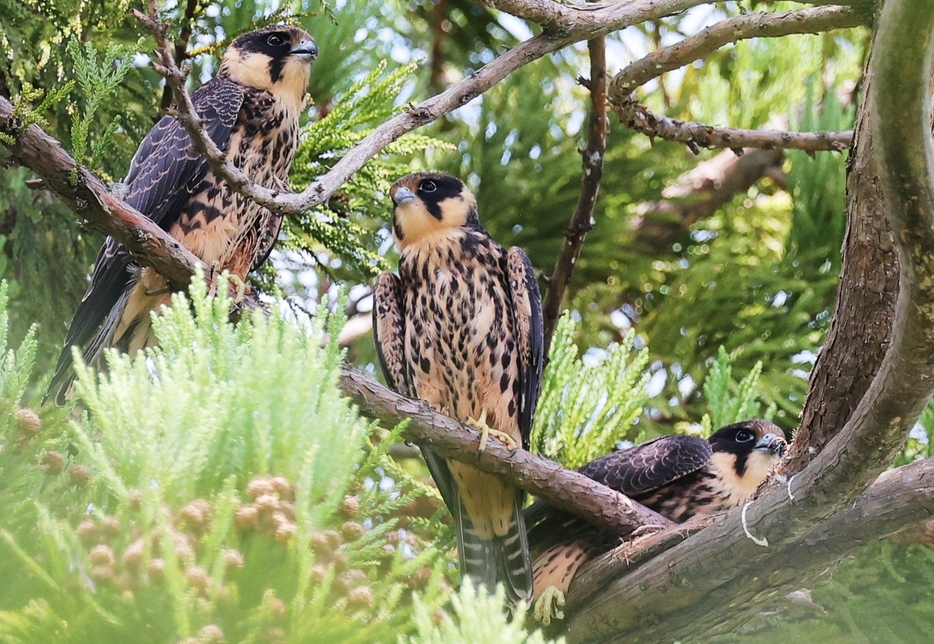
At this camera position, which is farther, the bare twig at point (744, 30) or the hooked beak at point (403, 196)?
the hooked beak at point (403, 196)

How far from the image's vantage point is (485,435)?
259 centimetres

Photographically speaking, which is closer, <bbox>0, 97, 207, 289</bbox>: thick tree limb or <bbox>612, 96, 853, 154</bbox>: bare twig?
<bbox>0, 97, 207, 289</bbox>: thick tree limb

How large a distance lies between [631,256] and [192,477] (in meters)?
3.00

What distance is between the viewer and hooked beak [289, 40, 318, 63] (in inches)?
129

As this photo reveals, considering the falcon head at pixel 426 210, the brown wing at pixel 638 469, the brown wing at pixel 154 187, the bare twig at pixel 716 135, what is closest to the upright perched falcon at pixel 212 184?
the brown wing at pixel 154 187

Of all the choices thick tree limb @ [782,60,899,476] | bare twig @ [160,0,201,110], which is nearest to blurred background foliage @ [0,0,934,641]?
bare twig @ [160,0,201,110]

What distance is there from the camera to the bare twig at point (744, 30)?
2574 mm

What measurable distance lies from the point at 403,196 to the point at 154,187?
703 millimetres

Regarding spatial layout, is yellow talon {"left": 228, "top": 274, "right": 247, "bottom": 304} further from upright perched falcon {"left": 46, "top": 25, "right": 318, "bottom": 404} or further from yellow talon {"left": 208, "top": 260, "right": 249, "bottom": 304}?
upright perched falcon {"left": 46, "top": 25, "right": 318, "bottom": 404}

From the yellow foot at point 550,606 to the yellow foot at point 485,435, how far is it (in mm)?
349

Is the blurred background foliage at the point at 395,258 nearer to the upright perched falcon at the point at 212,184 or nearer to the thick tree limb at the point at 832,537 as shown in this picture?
the upright perched falcon at the point at 212,184

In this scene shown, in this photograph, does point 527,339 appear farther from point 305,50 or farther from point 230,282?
point 305,50

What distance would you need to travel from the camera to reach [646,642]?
8.24 ft

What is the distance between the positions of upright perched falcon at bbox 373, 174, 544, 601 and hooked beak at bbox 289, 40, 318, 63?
1.43 ft
